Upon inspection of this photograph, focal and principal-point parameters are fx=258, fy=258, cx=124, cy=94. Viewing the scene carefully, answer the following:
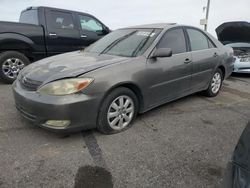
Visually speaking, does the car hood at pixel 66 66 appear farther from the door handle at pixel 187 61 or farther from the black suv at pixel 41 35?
the black suv at pixel 41 35

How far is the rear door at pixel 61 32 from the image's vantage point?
21.0 feet

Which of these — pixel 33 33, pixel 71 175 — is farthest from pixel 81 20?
pixel 71 175

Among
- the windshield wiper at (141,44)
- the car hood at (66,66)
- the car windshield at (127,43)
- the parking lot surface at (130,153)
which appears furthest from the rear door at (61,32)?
the windshield wiper at (141,44)

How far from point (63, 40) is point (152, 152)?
177 inches

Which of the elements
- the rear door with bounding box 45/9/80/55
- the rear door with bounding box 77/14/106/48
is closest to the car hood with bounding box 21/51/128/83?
the rear door with bounding box 45/9/80/55

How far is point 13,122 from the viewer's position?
12.6ft

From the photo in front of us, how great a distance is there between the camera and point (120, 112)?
11.7ft

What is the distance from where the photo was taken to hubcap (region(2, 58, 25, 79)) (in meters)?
5.65

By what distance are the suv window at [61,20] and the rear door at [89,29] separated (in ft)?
0.88

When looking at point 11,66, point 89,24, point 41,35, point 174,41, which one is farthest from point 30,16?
point 174,41

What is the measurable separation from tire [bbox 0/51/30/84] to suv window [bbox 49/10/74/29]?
123 cm

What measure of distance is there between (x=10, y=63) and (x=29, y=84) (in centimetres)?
273

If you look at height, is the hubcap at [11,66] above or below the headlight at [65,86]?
below

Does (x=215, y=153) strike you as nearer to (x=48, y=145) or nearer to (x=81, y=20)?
(x=48, y=145)
